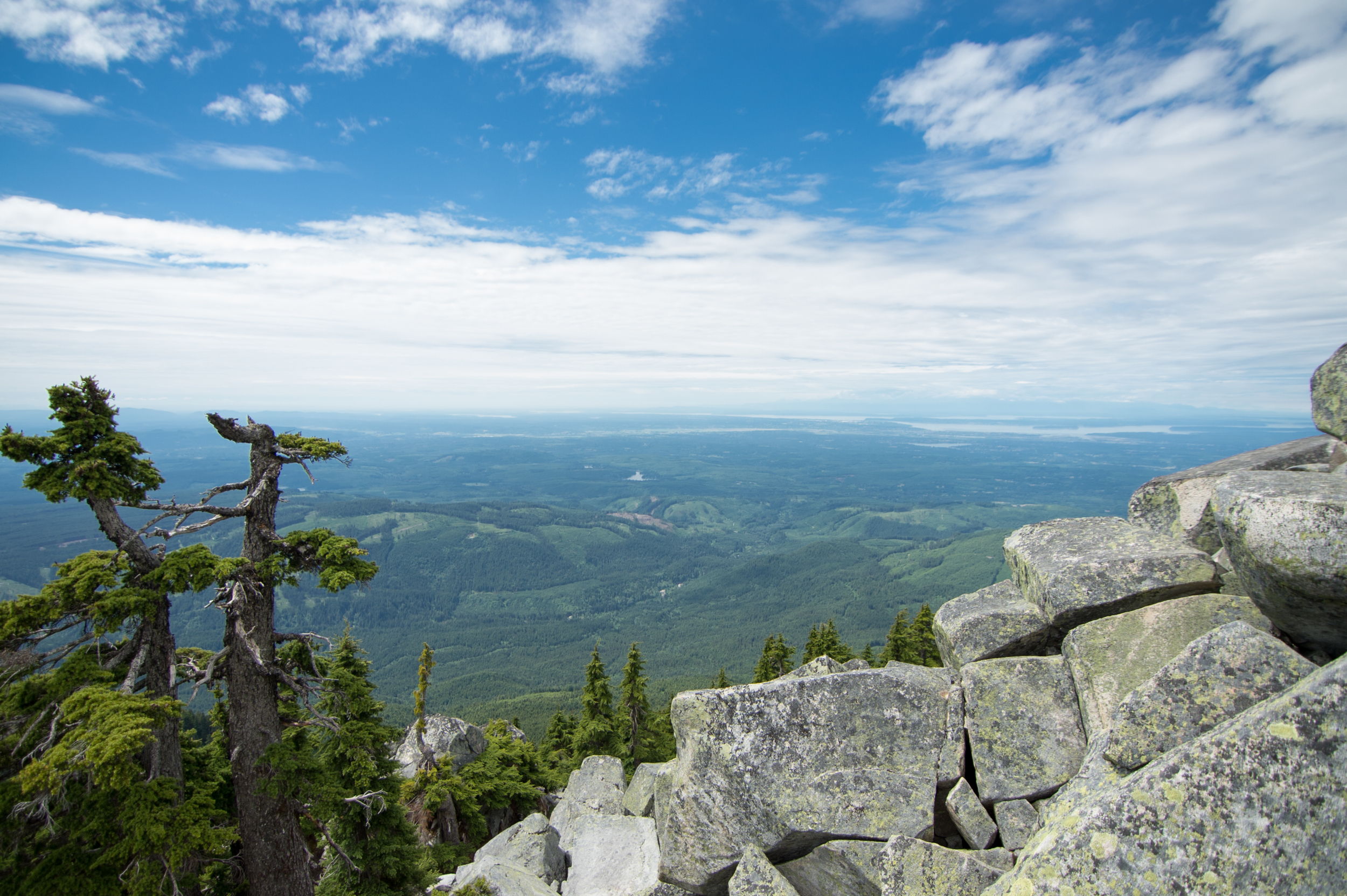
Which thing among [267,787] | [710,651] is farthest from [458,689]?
[267,787]

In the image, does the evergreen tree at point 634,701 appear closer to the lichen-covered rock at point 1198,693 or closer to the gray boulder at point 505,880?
the gray boulder at point 505,880

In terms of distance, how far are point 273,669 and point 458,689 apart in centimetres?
16864

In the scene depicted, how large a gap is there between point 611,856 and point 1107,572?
17.4 meters

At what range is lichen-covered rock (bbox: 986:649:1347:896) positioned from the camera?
17.6 feet

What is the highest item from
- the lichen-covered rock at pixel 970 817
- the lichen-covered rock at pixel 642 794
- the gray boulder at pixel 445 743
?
the lichen-covered rock at pixel 970 817

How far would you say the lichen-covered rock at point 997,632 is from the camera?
1143 centimetres

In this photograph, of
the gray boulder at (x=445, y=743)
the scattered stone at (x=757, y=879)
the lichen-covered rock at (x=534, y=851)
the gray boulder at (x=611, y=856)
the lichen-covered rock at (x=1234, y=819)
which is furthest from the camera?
the gray boulder at (x=445, y=743)

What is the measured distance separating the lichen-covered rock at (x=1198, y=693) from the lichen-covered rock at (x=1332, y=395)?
9.00 metres

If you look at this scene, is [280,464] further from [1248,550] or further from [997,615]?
[1248,550]

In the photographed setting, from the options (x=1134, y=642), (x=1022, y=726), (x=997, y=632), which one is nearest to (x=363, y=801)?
(x=1022, y=726)

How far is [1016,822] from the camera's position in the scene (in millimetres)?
9117

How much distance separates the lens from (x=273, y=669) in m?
12.2

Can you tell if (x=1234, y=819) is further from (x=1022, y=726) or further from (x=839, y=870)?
(x=839, y=870)

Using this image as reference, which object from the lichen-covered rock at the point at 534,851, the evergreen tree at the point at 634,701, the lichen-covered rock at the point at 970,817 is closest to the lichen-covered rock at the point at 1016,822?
the lichen-covered rock at the point at 970,817
